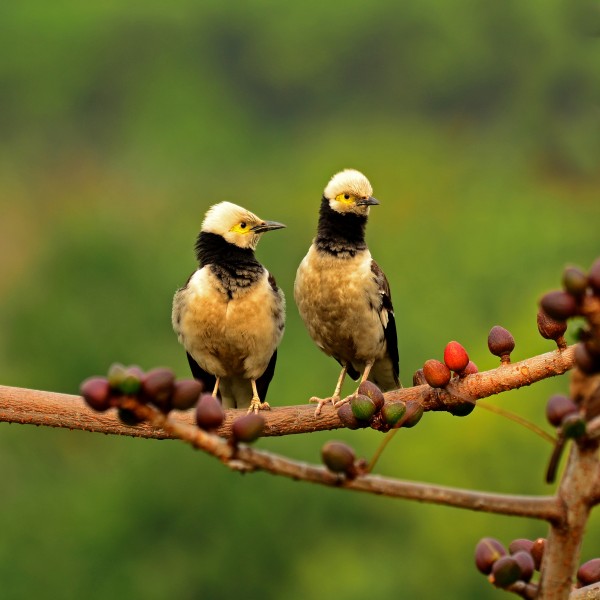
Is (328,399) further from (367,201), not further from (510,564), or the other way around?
(510,564)

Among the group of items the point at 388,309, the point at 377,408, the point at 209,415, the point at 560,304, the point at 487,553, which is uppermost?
the point at 560,304

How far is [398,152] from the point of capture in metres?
72.2

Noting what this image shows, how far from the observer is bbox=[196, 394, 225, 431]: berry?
7.49ft

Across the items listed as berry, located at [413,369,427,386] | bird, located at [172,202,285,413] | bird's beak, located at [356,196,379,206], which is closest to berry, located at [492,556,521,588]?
berry, located at [413,369,427,386]

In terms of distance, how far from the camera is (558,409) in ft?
6.88

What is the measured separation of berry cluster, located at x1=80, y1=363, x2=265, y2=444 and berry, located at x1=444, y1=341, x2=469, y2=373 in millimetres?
1487

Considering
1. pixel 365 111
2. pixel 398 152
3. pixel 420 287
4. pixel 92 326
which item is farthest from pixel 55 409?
pixel 365 111

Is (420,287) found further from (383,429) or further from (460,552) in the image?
(383,429)

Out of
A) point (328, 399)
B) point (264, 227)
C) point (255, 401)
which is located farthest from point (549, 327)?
point (255, 401)

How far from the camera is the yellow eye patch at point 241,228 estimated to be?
6387 millimetres

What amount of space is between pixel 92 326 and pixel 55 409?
3086 cm

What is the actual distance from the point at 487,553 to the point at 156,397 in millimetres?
598

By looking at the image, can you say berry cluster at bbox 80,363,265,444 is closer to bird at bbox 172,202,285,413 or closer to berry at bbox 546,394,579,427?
berry at bbox 546,394,579,427

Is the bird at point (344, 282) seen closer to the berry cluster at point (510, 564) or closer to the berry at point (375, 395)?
the berry at point (375, 395)
